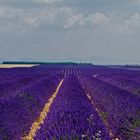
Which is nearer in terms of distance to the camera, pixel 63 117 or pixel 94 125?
pixel 94 125

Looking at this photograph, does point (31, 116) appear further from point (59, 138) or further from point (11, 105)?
point (59, 138)

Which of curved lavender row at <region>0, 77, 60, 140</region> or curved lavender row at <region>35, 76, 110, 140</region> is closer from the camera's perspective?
curved lavender row at <region>35, 76, 110, 140</region>

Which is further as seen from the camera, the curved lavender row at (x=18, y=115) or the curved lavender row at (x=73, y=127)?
the curved lavender row at (x=18, y=115)

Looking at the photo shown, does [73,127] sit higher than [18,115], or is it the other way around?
[73,127]

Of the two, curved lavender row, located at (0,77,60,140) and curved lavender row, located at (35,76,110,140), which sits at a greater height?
curved lavender row, located at (35,76,110,140)

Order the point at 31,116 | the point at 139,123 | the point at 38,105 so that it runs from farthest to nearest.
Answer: the point at 38,105 → the point at 31,116 → the point at 139,123

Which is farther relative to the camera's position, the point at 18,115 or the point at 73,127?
the point at 18,115

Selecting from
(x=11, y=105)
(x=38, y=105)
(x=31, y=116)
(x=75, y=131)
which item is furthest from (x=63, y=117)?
(x=38, y=105)

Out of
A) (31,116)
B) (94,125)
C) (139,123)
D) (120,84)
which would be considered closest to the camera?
(94,125)

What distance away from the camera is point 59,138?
8227 mm

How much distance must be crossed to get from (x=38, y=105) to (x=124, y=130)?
22.6 feet

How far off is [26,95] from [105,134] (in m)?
10.3

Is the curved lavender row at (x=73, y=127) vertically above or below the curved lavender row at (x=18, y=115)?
above

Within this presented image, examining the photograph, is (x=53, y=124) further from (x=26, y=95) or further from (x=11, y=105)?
(x=26, y=95)
